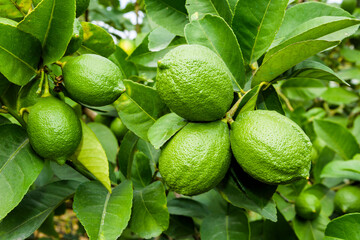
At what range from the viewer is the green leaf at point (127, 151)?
1.21m

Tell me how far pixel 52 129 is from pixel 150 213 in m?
0.44

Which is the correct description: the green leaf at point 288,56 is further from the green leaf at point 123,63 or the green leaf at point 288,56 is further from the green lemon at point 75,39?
the green leaf at point 123,63

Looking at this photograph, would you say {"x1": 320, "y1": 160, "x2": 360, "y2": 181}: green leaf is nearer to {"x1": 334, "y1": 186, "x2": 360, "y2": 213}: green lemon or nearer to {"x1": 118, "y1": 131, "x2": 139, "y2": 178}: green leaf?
{"x1": 334, "y1": 186, "x2": 360, "y2": 213}: green lemon

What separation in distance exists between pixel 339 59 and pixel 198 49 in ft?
8.31

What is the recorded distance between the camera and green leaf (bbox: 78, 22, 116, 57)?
43.5 inches

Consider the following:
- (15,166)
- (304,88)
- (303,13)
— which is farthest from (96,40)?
(304,88)

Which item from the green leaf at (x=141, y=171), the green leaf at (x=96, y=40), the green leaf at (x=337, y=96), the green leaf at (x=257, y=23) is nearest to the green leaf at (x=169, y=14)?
the green leaf at (x=96, y=40)

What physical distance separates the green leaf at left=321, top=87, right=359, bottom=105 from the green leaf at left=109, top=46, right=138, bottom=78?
4.73ft

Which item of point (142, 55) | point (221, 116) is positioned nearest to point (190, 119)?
point (221, 116)

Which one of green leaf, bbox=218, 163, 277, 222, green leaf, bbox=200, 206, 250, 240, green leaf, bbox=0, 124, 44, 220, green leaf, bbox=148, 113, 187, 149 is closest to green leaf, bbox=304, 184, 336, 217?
green leaf, bbox=200, 206, 250, 240

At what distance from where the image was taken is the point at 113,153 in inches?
59.6

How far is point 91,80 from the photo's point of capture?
0.92 metres

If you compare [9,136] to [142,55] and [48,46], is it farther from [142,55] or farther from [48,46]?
[142,55]

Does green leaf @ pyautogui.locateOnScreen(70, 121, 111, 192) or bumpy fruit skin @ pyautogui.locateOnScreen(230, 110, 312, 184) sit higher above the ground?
bumpy fruit skin @ pyautogui.locateOnScreen(230, 110, 312, 184)
